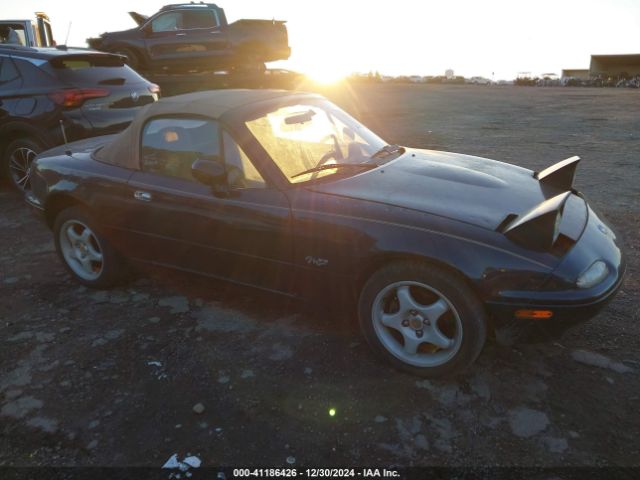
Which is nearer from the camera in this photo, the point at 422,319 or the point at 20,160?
the point at 422,319

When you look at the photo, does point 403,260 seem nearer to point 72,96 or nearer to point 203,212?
point 203,212

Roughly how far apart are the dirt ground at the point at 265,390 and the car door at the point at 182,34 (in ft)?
33.4

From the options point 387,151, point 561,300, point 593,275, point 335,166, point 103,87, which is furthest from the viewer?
point 103,87

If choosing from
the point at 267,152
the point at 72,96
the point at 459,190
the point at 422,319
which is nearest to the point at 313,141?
the point at 267,152

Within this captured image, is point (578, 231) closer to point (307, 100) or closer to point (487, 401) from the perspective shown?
point (487, 401)

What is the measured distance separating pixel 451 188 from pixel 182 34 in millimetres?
11759

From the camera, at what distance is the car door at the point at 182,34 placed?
41.5 feet

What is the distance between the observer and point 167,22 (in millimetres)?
12664

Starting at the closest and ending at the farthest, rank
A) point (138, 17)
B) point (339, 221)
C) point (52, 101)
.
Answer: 1. point (339, 221)
2. point (52, 101)
3. point (138, 17)

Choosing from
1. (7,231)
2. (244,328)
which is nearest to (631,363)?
(244,328)

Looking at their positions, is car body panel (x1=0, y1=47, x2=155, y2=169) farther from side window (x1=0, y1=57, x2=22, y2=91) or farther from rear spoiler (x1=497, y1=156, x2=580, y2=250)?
rear spoiler (x1=497, y1=156, x2=580, y2=250)

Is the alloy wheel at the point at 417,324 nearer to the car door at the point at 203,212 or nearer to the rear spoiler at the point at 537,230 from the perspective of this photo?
the rear spoiler at the point at 537,230

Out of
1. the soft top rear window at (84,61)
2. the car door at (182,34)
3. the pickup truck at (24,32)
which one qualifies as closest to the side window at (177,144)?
the soft top rear window at (84,61)

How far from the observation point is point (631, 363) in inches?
112
